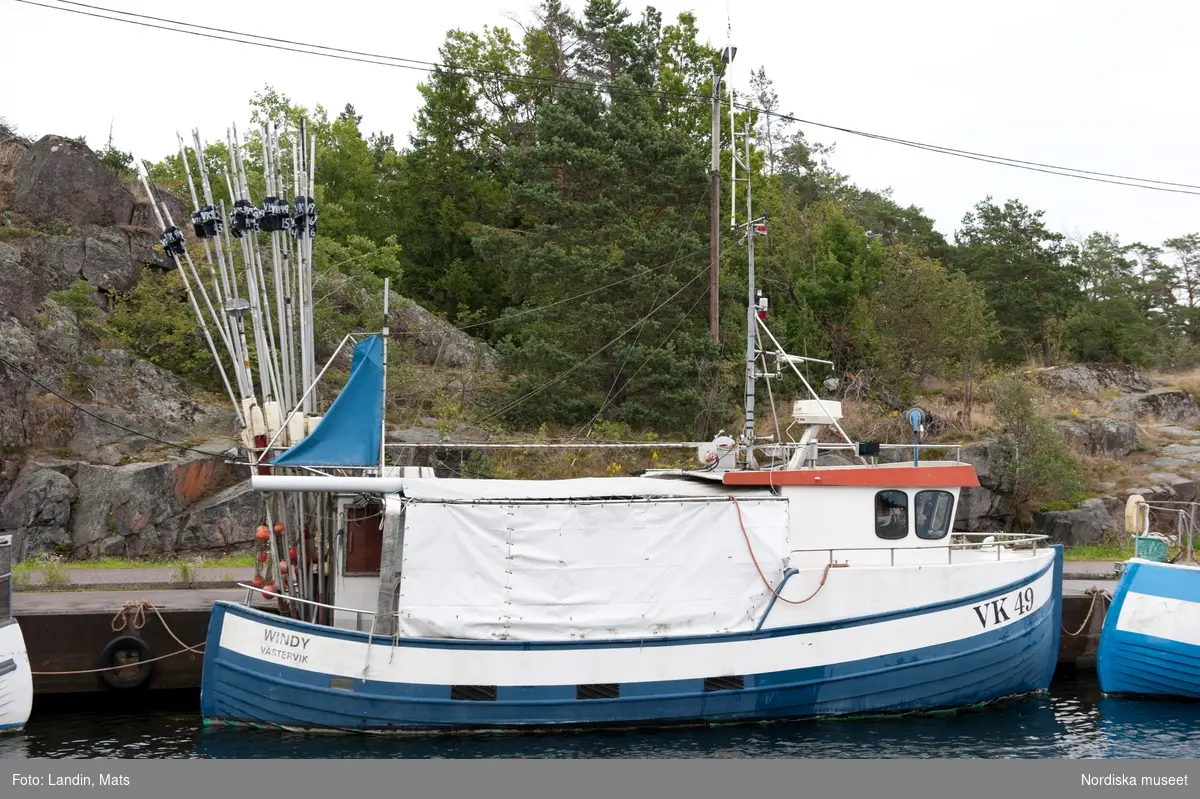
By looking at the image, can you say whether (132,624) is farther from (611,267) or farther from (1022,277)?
(1022,277)

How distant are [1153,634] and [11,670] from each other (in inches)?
591

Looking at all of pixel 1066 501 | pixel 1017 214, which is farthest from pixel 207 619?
pixel 1017 214

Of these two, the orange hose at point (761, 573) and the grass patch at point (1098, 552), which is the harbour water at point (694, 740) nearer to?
the orange hose at point (761, 573)

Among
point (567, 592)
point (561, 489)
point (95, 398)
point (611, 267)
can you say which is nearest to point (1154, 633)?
point (567, 592)

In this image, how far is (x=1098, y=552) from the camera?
24.7 metres

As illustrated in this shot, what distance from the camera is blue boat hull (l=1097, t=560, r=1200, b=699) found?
1445cm

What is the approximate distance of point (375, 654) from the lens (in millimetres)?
12109

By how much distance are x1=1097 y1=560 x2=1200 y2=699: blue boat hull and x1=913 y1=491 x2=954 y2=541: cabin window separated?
9.91 ft

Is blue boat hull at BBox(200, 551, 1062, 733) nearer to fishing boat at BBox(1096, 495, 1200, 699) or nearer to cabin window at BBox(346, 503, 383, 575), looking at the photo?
cabin window at BBox(346, 503, 383, 575)

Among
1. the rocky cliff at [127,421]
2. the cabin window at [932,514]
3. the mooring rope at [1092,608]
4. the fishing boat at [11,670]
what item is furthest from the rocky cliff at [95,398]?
the mooring rope at [1092,608]

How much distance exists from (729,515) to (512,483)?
2.77 metres

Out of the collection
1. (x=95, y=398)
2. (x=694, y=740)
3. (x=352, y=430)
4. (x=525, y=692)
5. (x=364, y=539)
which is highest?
(x=95, y=398)

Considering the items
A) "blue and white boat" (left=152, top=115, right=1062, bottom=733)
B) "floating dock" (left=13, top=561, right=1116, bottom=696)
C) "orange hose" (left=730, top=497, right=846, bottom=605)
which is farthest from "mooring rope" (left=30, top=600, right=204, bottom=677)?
"orange hose" (left=730, top=497, right=846, bottom=605)

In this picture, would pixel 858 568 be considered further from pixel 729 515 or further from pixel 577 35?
pixel 577 35
